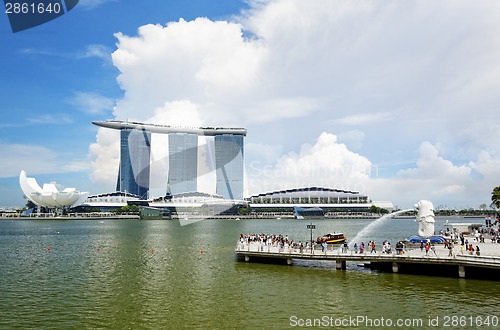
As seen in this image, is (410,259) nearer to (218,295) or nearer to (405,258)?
(405,258)

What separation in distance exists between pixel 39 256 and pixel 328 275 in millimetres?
45612

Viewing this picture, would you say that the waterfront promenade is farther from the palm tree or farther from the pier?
the palm tree

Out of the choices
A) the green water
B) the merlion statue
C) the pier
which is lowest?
the green water

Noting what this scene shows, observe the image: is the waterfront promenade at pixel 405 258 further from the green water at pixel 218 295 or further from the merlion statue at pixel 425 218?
the merlion statue at pixel 425 218

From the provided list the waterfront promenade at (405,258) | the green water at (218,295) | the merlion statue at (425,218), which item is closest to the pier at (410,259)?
the waterfront promenade at (405,258)

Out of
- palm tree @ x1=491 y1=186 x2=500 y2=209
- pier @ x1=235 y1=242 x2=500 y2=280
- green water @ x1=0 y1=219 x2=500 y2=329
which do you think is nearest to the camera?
green water @ x1=0 y1=219 x2=500 y2=329

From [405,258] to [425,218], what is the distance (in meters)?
14.7

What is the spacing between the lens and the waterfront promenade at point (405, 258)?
3634 cm

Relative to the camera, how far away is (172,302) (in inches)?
1191

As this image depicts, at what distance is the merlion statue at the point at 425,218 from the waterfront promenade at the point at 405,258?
6.83 metres

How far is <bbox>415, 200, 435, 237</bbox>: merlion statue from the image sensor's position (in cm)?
5112

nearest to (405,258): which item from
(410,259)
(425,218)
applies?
(410,259)

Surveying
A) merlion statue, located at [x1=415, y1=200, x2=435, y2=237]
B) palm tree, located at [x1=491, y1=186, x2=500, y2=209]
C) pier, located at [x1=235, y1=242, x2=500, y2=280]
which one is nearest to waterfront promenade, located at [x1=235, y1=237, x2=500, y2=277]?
pier, located at [x1=235, y1=242, x2=500, y2=280]

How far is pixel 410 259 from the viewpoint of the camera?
128 ft
